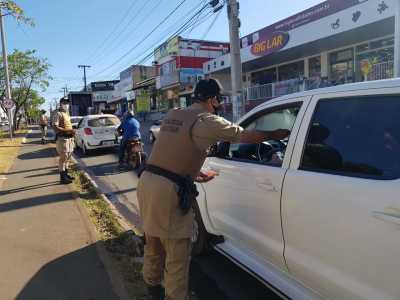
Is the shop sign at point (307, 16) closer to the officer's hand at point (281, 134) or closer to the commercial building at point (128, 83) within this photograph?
the officer's hand at point (281, 134)

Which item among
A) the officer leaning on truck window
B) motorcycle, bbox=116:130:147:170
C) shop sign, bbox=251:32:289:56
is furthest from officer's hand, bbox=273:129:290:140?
shop sign, bbox=251:32:289:56

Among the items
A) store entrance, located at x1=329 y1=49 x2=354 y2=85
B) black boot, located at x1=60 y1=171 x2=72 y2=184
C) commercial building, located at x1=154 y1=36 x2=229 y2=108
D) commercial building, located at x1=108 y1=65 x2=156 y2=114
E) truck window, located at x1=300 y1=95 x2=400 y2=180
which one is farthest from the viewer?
commercial building, located at x1=108 y1=65 x2=156 y2=114

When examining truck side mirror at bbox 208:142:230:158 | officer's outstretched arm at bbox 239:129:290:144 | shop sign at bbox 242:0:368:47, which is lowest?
truck side mirror at bbox 208:142:230:158

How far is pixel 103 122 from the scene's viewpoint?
15.2 meters

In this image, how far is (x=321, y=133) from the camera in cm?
276

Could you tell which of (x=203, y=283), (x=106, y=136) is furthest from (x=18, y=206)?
(x=106, y=136)

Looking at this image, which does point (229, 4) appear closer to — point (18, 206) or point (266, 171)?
point (18, 206)

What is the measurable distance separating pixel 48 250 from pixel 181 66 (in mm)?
37100

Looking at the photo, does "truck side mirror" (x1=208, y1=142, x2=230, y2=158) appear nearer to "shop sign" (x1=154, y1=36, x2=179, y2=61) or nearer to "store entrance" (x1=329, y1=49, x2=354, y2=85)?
"store entrance" (x1=329, y1=49, x2=354, y2=85)

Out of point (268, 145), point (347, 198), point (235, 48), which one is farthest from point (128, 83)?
point (347, 198)

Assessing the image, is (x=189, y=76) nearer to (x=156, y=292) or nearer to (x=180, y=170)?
(x=156, y=292)

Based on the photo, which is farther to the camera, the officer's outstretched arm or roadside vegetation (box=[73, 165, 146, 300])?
roadside vegetation (box=[73, 165, 146, 300])

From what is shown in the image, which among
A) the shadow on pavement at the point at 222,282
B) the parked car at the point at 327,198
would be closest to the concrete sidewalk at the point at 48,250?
the shadow on pavement at the point at 222,282

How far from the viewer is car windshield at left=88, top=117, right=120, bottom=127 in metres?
15.0
